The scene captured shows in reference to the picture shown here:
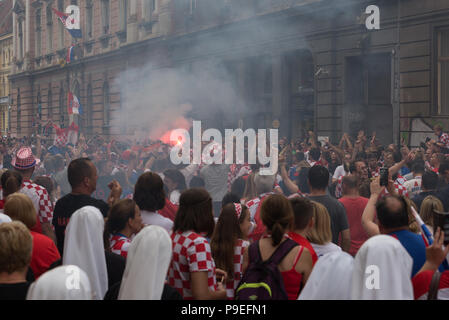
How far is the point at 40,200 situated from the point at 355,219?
104 inches

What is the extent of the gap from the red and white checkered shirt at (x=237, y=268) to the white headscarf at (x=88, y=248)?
76cm

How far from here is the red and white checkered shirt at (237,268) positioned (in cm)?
362

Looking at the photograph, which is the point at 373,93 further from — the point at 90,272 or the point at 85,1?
the point at 85,1

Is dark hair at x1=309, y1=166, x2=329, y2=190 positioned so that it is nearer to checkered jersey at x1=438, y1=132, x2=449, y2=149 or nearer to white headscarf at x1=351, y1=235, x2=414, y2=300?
white headscarf at x1=351, y1=235, x2=414, y2=300

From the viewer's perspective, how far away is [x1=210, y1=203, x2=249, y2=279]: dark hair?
3.62 meters

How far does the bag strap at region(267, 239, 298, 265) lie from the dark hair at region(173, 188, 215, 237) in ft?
1.26

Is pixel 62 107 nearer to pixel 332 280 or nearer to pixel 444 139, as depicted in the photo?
pixel 444 139

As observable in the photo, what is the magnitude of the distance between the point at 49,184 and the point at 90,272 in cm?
318

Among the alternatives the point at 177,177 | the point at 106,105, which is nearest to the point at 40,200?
the point at 177,177

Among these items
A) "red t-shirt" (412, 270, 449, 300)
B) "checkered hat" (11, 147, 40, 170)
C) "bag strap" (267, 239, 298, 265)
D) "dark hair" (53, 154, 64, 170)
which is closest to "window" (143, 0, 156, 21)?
"dark hair" (53, 154, 64, 170)
